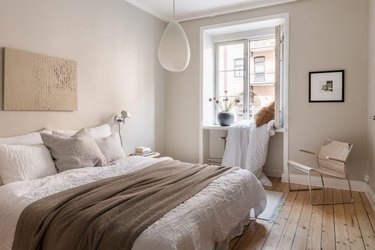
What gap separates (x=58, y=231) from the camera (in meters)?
1.44

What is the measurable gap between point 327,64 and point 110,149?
125 inches

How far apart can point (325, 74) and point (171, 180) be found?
286cm

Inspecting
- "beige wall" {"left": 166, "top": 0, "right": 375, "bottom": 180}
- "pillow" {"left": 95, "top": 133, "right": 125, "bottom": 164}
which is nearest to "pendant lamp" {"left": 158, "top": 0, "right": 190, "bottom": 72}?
"pillow" {"left": 95, "top": 133, "right": 125, "bottom": 164}

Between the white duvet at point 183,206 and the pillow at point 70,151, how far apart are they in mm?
112

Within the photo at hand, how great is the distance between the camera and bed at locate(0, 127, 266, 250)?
137 centimetres

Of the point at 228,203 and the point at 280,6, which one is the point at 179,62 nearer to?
the point at 228,203

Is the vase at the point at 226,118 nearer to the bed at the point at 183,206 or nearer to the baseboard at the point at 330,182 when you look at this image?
the baseboard at the point at 330,182

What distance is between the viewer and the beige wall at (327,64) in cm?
Answer: 352

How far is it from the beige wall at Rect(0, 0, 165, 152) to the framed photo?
8.27ft

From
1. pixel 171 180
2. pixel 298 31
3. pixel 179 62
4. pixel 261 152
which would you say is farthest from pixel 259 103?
pixel 171 180

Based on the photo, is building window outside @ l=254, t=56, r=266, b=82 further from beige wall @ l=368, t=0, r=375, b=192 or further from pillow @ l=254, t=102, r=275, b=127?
beige wall @ l=368, t=0, r=375, b=192

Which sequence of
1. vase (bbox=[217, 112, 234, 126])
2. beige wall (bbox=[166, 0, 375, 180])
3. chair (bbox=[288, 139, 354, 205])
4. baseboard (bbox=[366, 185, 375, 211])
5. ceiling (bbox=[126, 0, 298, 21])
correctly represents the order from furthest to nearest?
vase (bbox=[217, 112, 234, 126]) → ceiling (bbox=[126, 0, 298, 21]) → beige wall (bbox=[166, 0, 375, 180]) → chair (bbox=[288, 139, 354, 205]) → baseboard (bbox=[366, 185, 375, 211])

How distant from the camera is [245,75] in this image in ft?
15.3

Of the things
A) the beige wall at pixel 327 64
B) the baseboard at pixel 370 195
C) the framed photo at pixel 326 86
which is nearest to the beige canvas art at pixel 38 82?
the beige wall at pixel 327 64
